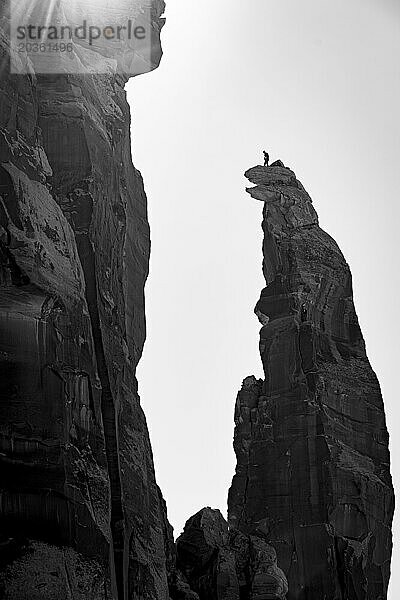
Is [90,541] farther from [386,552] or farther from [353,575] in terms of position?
[386,552]

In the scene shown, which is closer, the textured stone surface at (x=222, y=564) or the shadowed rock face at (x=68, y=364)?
the shadowed rock face at (x=68, y=364)

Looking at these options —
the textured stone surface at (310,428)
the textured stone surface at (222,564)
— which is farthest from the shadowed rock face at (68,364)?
the textured stone surface at (310,428)

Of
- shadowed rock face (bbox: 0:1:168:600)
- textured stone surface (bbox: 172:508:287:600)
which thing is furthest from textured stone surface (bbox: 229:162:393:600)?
shadowed rock face (bbox: 0:1:168:600)

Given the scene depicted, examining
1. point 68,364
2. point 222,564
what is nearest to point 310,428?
point 222,564

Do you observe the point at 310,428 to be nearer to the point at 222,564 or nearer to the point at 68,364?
the point at 222,564

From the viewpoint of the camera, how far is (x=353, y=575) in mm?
50062

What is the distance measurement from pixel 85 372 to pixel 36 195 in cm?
543

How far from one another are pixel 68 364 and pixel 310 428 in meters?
25.7

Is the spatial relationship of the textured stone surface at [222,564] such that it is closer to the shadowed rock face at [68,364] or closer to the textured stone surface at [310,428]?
the shadowed rock face at [68,364]

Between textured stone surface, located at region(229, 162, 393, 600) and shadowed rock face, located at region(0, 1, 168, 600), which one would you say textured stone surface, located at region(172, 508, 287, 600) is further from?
textured stone surface, located at region(229, 162, 393, 600)

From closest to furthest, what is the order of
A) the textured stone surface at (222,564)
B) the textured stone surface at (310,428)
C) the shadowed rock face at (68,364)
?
1. the shadowed rock face at (68,364)
2. the textured stone surface at (222,564)
3. the textured stone surface at (310,428)

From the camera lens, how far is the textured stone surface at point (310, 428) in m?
50.8

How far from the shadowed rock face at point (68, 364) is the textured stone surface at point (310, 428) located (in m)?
13.9

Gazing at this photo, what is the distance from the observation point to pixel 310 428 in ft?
174
